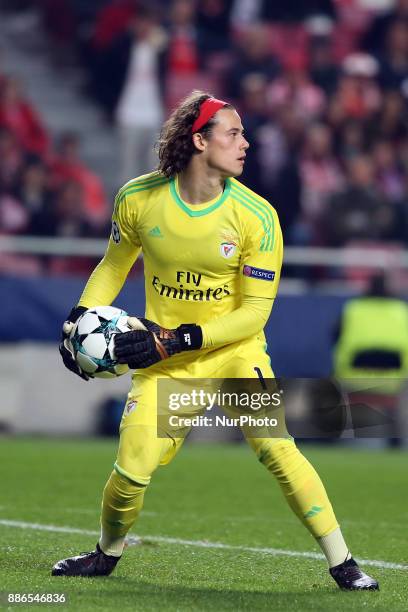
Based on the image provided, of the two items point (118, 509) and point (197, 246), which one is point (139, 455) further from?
point (197, 246)

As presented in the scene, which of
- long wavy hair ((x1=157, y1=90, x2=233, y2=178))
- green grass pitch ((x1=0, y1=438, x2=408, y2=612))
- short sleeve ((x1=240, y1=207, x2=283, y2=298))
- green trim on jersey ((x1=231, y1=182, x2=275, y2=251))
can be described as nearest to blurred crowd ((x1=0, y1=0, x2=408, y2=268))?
green grass pitch ((x1=0, y1=438, x2=408, y2=612))

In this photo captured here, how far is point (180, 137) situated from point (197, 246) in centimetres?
49

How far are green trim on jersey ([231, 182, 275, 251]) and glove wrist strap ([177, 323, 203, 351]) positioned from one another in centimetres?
45

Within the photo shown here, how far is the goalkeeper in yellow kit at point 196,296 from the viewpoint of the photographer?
5887 mm

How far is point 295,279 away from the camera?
1423 centimetres

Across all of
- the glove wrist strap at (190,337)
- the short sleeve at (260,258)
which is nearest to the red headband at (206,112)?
the short sleeve at (260,258)

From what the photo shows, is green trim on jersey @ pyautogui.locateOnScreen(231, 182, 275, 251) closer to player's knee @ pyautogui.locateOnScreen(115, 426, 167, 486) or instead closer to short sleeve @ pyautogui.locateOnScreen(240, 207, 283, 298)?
short sleeve @ pyautogui.locateOnScreen(240, 207, 283, 298)

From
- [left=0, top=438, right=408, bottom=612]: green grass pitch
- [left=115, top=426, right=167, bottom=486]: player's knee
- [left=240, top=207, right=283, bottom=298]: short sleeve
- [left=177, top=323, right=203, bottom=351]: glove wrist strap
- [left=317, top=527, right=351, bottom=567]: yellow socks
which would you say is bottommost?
[left=0, top=438, right=408, bottom=612]: green grass pitch

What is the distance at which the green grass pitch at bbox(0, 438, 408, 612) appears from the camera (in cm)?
570

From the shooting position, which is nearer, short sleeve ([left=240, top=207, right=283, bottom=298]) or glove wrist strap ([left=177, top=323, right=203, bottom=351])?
glove wrist strap ([left=177, top=323, right=203, bottom=351])

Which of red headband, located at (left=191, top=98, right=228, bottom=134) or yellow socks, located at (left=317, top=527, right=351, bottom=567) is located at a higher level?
red headband, located at (left=191, top=98, right=228, bottom=134)

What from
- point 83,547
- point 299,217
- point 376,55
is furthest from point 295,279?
point 83,547

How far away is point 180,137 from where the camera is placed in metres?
6.11

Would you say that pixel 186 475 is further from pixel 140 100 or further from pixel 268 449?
pixel 140 100
